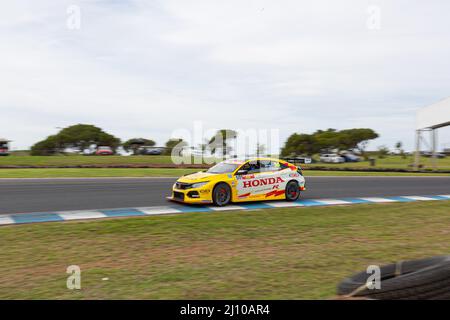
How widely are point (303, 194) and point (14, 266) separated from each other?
1019 cm

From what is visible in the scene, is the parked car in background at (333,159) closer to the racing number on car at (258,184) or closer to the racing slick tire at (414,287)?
the racing number on car at (258,184)

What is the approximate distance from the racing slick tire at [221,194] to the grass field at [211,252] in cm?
116

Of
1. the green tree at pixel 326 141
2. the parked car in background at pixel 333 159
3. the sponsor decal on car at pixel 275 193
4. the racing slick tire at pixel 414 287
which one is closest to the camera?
the racing slick tire at pixel 414 287

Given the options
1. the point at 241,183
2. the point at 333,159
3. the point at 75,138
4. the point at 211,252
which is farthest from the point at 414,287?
the point at 75,138

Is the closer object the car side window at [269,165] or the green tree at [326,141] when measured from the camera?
the car side window at [269,165]

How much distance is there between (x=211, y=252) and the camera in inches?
270

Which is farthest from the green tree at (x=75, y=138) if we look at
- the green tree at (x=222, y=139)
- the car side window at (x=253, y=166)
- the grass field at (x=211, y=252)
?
the grass field at (x=211, y=252)

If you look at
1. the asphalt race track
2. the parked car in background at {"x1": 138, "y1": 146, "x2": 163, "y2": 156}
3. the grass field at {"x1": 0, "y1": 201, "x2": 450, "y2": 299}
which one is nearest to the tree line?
Answer: the parked car in background at {"x1": 138, "y1": 146, "x2": 163, "y2": 156}

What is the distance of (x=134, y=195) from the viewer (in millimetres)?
13516

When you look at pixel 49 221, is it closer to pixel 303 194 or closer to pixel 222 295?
pixel 222 295

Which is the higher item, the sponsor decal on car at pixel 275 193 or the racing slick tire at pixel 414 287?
the sponsor decal on car at pixel 275 193

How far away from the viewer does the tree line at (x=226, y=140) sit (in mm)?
60750

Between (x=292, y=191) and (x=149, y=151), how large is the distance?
37.3m
